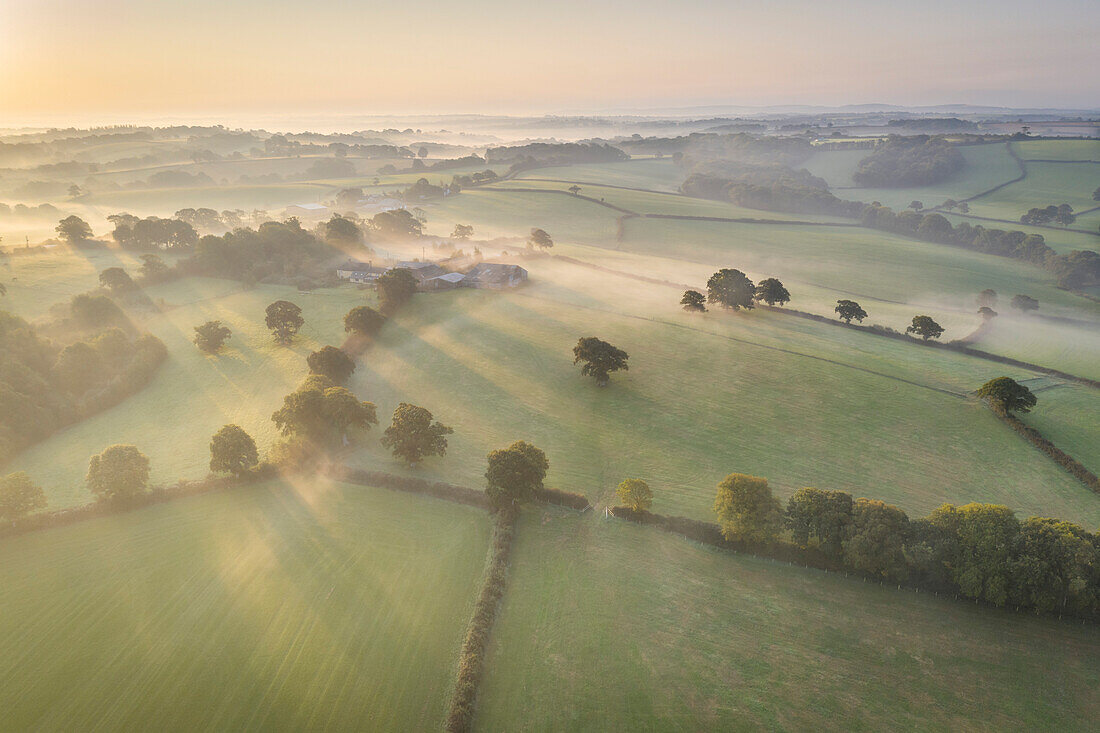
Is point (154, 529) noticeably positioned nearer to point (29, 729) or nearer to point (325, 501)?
point (325, 501)

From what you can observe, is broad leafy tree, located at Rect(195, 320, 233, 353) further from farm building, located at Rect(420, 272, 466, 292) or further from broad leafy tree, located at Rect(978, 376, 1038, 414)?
broad leafy tree, located at Rect(978, 376, 1038, 414)

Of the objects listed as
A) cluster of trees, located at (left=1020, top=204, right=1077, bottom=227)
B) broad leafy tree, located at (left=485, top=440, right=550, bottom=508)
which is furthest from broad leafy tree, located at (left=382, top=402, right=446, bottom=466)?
cluster of trees, located at (left=1020, top=204, right=1077, bottom=227)

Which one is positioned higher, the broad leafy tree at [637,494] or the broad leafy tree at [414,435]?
the broad leafy tree at [637,494]

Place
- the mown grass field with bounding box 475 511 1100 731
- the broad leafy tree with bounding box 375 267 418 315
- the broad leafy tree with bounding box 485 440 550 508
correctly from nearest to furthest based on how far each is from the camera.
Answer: the mown grass field with bounding box 475 511 1100 731
the broad leafy tree with bounding box 485 440 550 508
the broad leafy tree with bounding box 375 267 418 315

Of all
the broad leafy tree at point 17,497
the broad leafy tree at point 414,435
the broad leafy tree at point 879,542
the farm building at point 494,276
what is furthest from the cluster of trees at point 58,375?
the broad leafy tree at point 879,542

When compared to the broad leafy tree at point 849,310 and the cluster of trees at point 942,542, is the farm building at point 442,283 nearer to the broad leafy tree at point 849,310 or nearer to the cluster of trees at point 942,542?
the broad leafy tree at point 849,310

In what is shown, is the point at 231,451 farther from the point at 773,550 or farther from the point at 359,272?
the point at 359,272
